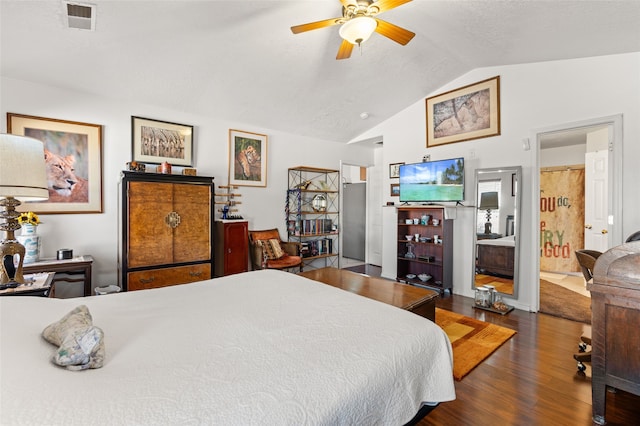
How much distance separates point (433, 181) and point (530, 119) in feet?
4.44

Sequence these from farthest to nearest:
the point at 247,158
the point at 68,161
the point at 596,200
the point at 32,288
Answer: the point at 247,158 → the point at 596,200 → the point at 68,161 → the point at 32,288

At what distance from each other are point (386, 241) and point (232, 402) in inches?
189

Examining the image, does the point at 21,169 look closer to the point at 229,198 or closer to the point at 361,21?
the point at 361,21

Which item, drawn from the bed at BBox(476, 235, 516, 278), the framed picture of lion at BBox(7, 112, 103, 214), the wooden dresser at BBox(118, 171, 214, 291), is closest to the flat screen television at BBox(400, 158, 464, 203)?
the bed at BBox(476, 235, 516, 278)

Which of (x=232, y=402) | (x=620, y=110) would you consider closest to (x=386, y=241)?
(x=620, y=110)

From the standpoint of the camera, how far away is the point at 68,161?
10.6ft

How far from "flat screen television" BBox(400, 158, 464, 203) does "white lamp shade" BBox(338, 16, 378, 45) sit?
2.51m

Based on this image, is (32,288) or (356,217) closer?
(32,288)

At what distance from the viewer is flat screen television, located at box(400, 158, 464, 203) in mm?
4105

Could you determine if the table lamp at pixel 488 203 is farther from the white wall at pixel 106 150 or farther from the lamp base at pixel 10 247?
the lamp base at pixel 10 247

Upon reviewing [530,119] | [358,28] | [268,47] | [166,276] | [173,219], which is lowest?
[166,276]

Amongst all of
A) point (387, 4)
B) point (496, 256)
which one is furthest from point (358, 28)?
point (496, 256)

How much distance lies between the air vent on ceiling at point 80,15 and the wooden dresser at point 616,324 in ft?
12.9

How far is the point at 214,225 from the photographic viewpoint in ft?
13.0
